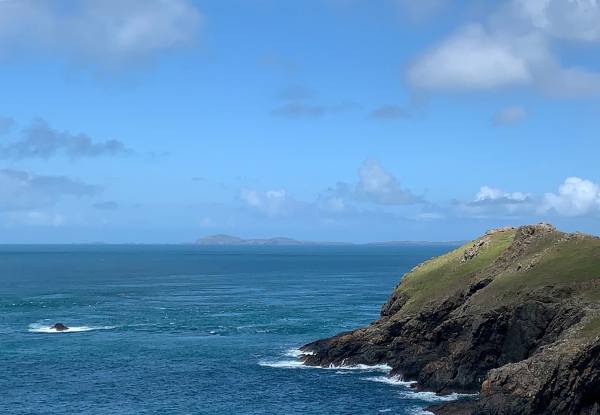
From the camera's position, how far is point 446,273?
119812mm

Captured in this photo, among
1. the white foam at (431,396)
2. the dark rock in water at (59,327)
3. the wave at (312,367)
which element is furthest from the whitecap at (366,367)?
the dark rock in water at (59,327)

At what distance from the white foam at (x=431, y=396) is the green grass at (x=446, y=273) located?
23.1 meters

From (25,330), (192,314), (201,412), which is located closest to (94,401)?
(201,412)

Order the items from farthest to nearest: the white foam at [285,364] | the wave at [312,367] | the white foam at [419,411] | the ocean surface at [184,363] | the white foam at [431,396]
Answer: the white foam at [285,364] < the wave at [312,367] < the ocean surface at [184,363] < the white foam at [431,396] < the white foam at [419,411]

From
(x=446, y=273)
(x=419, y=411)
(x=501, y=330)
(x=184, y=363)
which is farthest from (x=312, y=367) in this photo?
(x=446, y=273)

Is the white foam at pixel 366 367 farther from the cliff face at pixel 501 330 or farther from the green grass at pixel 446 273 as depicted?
the green grass at pixel 446 273

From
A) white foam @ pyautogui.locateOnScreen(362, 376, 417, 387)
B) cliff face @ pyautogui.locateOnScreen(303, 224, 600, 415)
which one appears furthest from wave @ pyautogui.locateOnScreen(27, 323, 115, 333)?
white foam @ pyautogui.locateOnScreen(362, 376, 417, 387)

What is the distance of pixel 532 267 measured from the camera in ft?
332

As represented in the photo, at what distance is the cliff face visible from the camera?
70.0m

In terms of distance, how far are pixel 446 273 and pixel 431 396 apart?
3762cm

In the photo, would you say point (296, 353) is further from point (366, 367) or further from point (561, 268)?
point (561, 268)

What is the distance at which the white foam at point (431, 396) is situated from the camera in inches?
3268

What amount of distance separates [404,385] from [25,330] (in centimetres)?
7267

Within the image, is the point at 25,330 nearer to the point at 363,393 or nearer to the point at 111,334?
the point at 111,334
